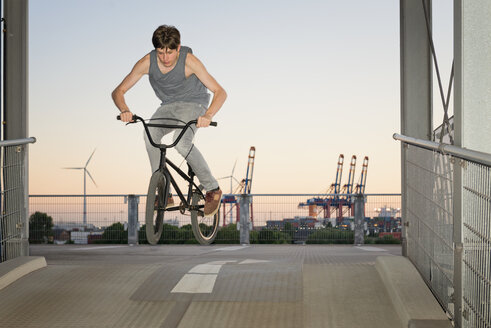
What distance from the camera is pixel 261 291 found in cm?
455

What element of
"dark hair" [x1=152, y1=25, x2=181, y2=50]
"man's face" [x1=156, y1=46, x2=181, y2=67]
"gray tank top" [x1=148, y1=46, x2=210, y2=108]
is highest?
"dark hair" [x1=152, y1=25, x2=181, y2=50]

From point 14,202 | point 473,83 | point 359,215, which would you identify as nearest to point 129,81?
point 14,202

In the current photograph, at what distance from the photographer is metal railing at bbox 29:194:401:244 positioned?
44.3ft

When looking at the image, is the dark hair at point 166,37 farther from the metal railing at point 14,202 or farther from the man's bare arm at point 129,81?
the metal railing at point 14,202

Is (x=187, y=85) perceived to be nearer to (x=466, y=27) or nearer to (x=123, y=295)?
(x=123, y=295)

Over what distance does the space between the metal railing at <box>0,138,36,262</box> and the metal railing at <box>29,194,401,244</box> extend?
24.9 feet

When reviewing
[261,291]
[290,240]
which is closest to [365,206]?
[290,240]

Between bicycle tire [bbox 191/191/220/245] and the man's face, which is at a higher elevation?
the man's face

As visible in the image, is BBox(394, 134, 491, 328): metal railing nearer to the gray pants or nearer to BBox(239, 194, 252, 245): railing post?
the gray pants

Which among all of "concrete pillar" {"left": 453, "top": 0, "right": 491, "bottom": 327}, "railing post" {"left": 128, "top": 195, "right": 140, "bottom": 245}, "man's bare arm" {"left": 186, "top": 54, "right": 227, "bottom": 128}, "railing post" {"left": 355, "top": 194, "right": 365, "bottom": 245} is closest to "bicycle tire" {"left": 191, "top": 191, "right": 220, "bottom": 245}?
"man's bare arm" {"left": 186, "top": 54, "right": 227, "bottom": 128}

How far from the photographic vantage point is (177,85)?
5188 millimetres

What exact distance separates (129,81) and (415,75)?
2.29 m

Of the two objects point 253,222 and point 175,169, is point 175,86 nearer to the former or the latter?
point 175,169

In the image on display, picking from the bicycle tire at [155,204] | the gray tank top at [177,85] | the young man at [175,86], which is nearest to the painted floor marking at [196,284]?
the bicycle tire at [155,204]
